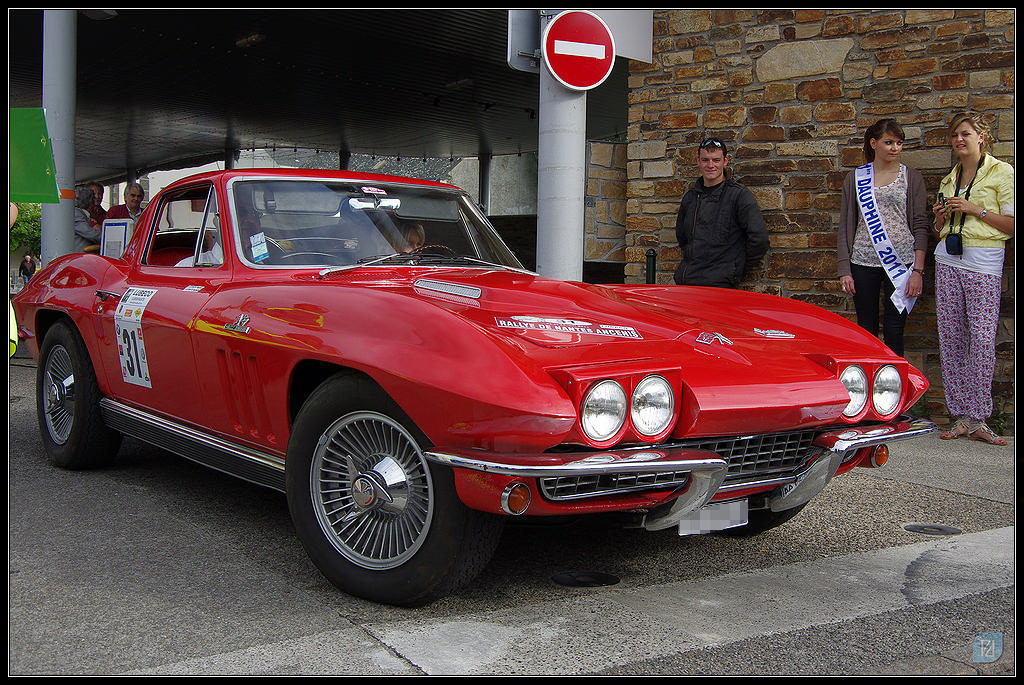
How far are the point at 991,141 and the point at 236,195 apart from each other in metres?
4.84

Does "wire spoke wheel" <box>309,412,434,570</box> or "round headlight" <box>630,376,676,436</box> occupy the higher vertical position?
"round headlight" <box>630,376,676,436</box>

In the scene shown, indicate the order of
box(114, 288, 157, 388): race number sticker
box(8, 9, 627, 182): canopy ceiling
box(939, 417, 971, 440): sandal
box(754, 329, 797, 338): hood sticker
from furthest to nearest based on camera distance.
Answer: box(8, 9, 627, 182): canopy ceiling → box(939, 417, 971, 440): sandal → box(114, 288, 157, 388): race number sticker → box(754, 329, 797, 338): hood sticker

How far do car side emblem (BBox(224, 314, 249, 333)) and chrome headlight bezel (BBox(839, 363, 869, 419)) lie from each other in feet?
6.70

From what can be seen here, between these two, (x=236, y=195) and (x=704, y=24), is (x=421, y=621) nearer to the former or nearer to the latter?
(x=236, y=195)

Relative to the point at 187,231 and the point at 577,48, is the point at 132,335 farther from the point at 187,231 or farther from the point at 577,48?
the point at 577,48

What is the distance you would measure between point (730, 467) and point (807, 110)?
4.91 m

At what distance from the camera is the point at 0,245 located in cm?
493

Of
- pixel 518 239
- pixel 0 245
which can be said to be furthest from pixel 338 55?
pixel 0 245

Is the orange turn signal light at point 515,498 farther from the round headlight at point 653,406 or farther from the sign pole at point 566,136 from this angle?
the sign pole at point 566,136

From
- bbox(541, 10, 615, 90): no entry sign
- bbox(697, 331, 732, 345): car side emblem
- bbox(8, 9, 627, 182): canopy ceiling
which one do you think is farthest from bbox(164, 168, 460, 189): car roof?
bbox(8, 9, 627, 182): canopy ceiling

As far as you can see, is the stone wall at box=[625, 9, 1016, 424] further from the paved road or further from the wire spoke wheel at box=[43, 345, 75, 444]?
the wire spoke wheel at box=[43, 345, 75, 444]

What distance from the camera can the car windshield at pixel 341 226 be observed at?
378cm

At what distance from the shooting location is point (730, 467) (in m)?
2.93

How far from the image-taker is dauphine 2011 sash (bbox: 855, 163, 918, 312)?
614 cm
